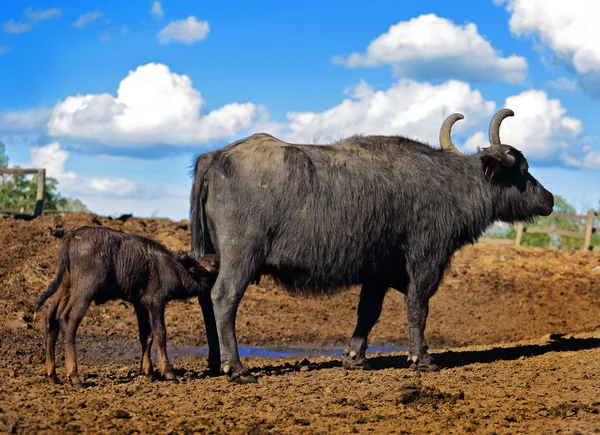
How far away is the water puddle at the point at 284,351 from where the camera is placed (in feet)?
41.3

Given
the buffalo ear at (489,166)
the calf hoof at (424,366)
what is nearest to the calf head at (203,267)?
the calf hoof at (424,366)

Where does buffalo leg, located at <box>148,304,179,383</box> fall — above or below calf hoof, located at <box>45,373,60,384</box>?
above

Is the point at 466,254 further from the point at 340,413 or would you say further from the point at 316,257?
the point at 340,413

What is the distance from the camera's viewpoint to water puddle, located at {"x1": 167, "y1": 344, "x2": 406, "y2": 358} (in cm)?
1260

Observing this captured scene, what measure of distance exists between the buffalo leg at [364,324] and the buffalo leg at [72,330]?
330cm

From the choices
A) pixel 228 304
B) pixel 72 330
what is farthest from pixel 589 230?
pixel 72 330

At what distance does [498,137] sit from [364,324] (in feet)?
9.61

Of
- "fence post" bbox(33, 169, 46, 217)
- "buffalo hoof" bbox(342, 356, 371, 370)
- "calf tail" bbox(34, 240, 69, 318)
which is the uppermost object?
"fence post" bbox(33, 169, 46, 217)

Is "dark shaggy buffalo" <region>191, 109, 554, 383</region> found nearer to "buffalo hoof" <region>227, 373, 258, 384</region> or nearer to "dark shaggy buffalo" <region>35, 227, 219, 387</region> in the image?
"buffalo hoof" <region>227, 373, 258, 384</region>

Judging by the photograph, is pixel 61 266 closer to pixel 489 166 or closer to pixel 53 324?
pixel 53 324

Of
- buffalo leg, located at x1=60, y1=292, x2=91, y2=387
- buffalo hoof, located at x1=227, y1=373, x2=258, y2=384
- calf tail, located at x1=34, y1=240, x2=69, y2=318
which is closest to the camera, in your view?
buffalo leg, located at x1=60, y1=292, x2=91, y2=387

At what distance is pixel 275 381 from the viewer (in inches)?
358

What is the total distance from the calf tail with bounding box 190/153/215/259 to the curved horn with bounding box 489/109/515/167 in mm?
3656

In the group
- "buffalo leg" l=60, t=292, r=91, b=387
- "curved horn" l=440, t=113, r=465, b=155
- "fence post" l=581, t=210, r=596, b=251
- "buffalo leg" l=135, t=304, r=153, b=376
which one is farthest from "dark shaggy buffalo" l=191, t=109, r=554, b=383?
"fence post" l=581, t=210, r=596, b=251
